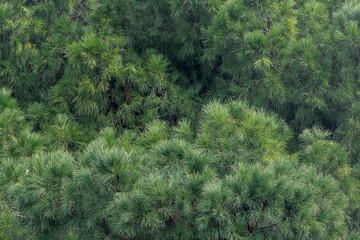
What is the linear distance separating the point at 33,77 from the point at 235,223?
3055 mm

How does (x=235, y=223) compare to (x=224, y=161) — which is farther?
(x=224, y=161)

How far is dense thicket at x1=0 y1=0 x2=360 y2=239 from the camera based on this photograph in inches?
103

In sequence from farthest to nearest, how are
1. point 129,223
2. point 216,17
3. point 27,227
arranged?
point 216,17 → point 27,227 → point 129,223

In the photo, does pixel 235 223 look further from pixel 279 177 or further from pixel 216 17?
pixel 216 17

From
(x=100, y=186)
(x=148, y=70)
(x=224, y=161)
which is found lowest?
(x=148, y=70)

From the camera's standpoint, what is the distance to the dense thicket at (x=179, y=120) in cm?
262

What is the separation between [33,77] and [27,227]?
2.28 meters

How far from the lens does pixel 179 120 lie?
456 centimetres

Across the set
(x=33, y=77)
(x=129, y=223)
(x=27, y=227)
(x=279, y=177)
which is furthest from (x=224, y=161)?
(x=33, y=77)

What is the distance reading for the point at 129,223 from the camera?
2.56 metres

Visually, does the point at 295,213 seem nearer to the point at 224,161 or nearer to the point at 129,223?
the point at 224,161

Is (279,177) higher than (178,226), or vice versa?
(279,177)

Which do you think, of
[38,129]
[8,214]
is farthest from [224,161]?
[38,129]

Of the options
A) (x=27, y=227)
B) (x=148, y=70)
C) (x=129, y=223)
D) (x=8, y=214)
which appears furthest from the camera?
(x=148, y=70)
